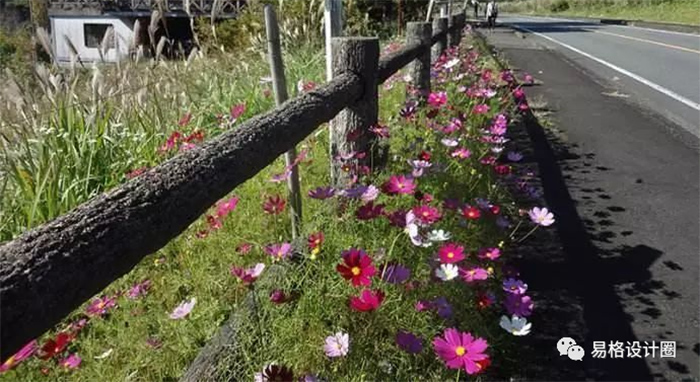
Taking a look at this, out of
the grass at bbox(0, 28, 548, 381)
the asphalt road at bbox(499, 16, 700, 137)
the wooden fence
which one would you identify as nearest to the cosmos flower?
the grass at bbox(0, 28, 548, 381)

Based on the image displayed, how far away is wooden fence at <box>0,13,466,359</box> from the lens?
2.34 feet

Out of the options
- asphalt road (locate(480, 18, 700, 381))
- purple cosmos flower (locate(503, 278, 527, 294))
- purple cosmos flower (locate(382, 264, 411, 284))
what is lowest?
asphalt road (locate(480, 18, 700, 381))

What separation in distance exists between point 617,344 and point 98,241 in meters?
1.99

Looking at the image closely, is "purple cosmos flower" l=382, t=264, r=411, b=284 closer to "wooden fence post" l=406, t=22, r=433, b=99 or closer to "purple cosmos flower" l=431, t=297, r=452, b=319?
"purple cosmos flower" l=431, t=297, r=452, b=319

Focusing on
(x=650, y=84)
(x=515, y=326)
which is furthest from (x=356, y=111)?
(x=650, y=84)

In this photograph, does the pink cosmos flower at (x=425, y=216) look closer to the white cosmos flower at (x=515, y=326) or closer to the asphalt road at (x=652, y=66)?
the white cosmos flower at (x=515, y=326)

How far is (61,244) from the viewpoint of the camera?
79cm

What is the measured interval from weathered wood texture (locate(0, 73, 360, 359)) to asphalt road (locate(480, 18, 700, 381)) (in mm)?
1347

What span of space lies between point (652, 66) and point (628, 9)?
99.0 ft

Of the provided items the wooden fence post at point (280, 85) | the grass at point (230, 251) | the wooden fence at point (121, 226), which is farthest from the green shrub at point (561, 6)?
the wooden fence at point (121, 226)

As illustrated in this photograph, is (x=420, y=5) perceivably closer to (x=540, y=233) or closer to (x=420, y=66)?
(x=420, y=66)

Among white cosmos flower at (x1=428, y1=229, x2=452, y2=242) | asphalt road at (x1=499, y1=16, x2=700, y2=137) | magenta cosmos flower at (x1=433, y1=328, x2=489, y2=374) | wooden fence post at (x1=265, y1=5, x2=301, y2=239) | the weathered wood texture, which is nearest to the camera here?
the weathered wood texture

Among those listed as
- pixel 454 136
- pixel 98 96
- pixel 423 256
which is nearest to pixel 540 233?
pixel 454 136

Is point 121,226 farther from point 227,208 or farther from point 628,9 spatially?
point 628,9
